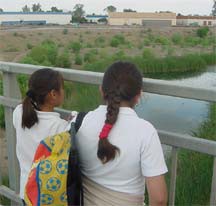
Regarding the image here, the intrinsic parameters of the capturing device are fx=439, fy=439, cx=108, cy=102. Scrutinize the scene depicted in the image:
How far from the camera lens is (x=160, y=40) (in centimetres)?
4444

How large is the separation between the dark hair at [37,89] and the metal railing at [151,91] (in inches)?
5.8

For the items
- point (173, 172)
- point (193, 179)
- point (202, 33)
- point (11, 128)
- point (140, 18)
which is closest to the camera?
point (173, 172)

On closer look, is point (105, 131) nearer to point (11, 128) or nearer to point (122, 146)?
point (122, 146)

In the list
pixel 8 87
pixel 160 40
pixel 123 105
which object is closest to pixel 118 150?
pixel 123 105

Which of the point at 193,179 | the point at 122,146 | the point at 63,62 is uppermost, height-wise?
the point at 122,146

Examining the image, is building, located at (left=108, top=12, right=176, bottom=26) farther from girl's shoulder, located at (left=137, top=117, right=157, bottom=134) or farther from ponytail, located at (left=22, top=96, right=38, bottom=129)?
girl's shoulder, located at (left=137, top=117, right=157, bottom=134)

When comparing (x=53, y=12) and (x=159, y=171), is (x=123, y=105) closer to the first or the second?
(x=159, y=171)

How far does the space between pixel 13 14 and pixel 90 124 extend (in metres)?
91.2

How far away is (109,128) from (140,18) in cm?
9496

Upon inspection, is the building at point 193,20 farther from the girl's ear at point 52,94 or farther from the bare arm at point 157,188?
the bare arm at point 157,188

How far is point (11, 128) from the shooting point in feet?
8.71

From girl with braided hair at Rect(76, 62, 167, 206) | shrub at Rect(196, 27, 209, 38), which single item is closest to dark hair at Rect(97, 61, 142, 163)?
girl with braided hair at Rect(76, 62, 167, 206)

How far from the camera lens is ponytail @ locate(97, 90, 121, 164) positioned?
1.63 m

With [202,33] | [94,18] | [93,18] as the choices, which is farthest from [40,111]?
[93,18]
